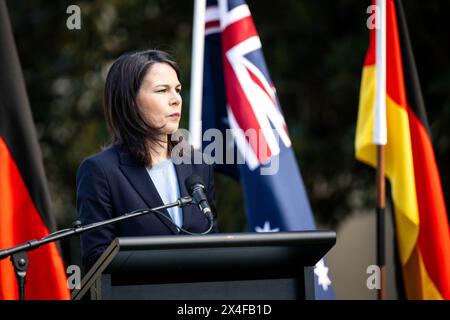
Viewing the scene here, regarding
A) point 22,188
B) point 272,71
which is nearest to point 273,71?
point 272,71

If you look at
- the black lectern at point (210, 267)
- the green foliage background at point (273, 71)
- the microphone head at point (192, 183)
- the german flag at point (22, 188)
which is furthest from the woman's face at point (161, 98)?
the green foliage background at point (273, 71)

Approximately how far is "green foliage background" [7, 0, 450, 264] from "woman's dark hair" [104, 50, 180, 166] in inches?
230

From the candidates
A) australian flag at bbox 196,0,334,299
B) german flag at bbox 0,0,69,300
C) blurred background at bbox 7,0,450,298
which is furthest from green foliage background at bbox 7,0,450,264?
german flag at bbox 0,0,69,300

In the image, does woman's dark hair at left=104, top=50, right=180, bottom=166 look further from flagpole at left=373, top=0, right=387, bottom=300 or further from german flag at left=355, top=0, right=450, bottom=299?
german flag at left=355, top=0, right=450, bottom=299

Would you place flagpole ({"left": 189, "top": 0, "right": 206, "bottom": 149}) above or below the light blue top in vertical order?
above

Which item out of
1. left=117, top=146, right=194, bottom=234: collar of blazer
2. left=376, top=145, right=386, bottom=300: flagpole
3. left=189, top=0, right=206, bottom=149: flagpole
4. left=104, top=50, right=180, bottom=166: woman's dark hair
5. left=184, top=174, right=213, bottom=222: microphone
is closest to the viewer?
left=184, top=174, right=213, bottom=222: microphone

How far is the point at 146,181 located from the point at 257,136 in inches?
72.9

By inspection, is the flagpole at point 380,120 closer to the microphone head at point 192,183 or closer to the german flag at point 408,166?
the german flag at point 408,166

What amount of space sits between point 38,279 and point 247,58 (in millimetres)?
1757

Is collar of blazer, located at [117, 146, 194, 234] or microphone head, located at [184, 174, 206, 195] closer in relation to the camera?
microphone head, located at [184, 174, 206, 195]

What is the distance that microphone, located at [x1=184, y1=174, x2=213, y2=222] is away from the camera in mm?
3275

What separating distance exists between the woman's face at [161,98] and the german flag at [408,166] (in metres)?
1.85

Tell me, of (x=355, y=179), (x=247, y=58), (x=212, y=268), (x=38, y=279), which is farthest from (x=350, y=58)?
(x=212, y=268)
